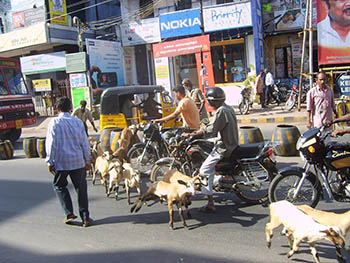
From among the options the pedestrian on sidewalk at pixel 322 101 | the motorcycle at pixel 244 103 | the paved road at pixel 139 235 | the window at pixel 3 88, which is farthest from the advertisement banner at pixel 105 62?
the pedestrian on sidewalk at pixel 322 101

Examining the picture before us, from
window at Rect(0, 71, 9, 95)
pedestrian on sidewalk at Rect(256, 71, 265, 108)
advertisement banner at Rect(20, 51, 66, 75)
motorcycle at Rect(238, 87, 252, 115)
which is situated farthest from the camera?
advertisement banner at Rect(20, 51, 66, 75)

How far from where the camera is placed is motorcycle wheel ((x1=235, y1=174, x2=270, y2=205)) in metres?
4.90

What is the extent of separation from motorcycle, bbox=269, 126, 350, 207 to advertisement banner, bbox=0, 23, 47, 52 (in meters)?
18.7

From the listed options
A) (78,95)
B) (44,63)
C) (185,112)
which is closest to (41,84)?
(44,63)

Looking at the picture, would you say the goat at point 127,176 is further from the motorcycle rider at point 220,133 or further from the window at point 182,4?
the window at point 182,4

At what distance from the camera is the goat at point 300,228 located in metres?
2.95

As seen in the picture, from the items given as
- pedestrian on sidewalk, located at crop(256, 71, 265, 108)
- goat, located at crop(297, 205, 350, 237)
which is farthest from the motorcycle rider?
pedestrian on sidewalk, located at crop(256, 71, 265, 108)

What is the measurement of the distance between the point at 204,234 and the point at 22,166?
652 cm

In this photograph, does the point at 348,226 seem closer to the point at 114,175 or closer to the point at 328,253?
the point at 328,253

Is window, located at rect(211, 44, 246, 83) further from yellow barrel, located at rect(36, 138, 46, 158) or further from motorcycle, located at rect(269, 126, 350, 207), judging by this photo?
motorcycle, located at rect(269, 126, 350, 207)

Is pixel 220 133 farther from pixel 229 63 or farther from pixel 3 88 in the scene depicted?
pixel 229 63

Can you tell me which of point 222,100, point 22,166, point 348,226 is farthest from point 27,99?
point 348,226

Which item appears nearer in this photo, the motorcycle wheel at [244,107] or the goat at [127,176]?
the goat at [127,176]

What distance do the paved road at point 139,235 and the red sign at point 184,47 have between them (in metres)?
10.7
